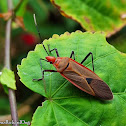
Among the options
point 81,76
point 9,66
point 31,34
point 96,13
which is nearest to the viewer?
point 81,76

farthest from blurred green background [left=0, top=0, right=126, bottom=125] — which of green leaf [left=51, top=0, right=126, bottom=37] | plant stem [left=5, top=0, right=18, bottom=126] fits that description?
plant stem [left=5, top=0, right=18, bottom=126]

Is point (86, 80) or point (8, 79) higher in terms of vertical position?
point (8, 79)

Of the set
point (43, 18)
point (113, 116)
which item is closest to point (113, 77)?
point (113, 116)

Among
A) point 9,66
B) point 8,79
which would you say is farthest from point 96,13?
point 8,79

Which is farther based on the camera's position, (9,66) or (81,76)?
(9,66)

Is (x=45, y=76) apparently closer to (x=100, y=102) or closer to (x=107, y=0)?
(x=100, y=102)

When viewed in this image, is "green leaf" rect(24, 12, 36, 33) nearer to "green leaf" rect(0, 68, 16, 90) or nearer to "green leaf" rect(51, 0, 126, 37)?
"green leaf" rect(51, 0, 126, 37)

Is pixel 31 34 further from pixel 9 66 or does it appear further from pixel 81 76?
pixel 81 76
